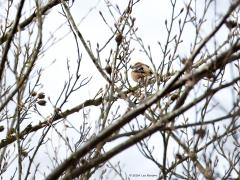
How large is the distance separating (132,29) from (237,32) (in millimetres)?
1604

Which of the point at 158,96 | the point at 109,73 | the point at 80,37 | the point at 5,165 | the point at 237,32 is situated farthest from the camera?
the point at 5,165

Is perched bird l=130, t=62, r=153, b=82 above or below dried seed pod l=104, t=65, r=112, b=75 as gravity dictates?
above

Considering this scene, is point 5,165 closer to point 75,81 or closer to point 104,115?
point 75,81

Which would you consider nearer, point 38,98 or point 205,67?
point 205,67

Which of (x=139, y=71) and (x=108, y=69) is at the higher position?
(x=139, y=71)

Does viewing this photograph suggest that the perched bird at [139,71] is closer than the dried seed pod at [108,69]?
→ No

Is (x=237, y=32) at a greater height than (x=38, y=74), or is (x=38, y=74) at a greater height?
(x=38, y=74)

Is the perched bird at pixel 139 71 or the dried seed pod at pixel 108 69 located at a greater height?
the perched bird at pixel 139 71

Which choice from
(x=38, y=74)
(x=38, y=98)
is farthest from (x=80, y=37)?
(x=38, y=98)

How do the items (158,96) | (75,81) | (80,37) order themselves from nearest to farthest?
(158,96) → (80,37) → (75,81)

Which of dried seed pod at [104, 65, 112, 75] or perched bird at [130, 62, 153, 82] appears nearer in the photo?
dried seed pod at [104, 65, 112, 75]

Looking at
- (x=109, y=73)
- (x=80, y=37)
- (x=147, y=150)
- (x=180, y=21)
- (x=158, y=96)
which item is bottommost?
(x=158, y=96)

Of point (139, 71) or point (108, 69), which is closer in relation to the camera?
point (108, 69)

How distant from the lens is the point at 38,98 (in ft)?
16.8
